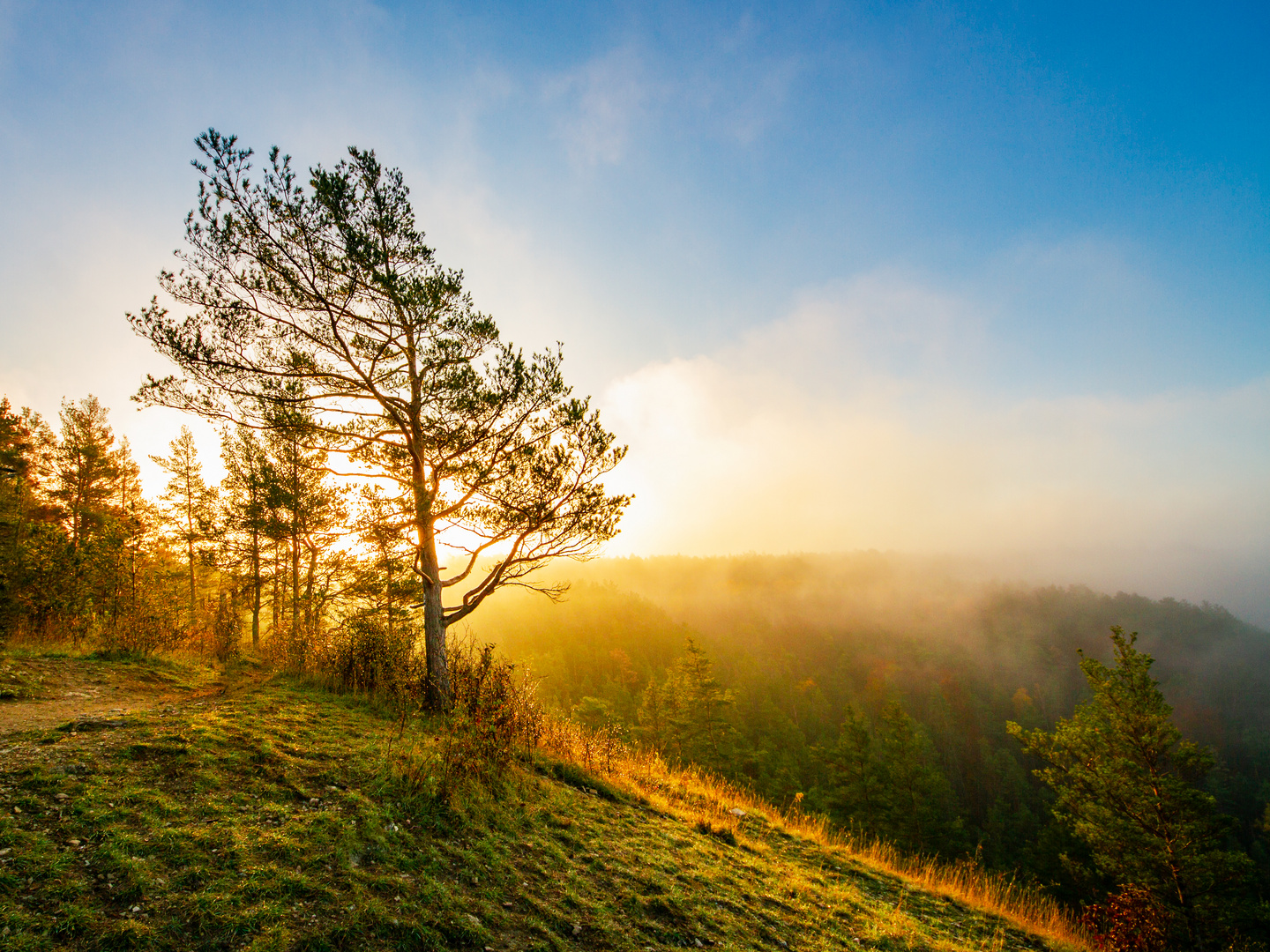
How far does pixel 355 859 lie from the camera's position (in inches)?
154

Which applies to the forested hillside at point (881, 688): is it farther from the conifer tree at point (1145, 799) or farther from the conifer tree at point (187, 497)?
the conifer tree at point (187, 497)

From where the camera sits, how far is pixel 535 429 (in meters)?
9.80

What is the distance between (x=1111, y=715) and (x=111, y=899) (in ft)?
89.7

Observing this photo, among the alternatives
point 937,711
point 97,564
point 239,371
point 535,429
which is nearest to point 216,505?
point 97,564

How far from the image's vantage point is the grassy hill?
2.93 m

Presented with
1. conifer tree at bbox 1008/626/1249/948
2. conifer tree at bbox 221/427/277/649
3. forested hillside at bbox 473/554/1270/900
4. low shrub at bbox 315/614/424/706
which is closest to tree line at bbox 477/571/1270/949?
conifer tree at bbox 1008/626/1249/948

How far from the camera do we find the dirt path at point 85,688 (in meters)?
5.88

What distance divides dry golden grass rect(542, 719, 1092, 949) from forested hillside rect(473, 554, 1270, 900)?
2310mm

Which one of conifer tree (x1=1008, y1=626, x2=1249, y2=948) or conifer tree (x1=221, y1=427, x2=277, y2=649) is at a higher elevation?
conifer tree (x1=221, y1=427, x2=277, y2=649)

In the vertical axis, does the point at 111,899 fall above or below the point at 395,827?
above

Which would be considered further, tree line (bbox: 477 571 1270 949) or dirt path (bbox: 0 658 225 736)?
tree line (bbox: 477 571 1270 949)

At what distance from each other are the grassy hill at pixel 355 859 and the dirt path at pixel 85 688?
0.59 m

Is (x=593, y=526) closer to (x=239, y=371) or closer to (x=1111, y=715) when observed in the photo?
(x=239, y=371)

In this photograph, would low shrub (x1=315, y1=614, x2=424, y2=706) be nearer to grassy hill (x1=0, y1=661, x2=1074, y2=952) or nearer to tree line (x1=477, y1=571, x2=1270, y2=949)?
grassy hill (x1=0, y1=661, x2=1074, y2=952)
